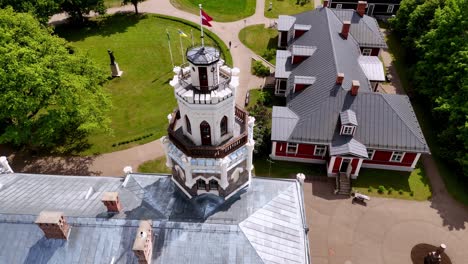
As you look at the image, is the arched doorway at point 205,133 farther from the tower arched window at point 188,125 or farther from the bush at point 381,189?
the bush at point 381,189

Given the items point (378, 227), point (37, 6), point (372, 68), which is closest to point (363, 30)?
point (372, 68)

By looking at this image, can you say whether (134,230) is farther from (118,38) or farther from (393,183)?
(118,38)

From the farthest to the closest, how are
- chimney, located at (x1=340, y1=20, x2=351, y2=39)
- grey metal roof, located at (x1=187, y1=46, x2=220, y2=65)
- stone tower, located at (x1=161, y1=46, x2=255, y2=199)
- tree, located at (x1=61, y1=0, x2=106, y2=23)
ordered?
tree, located at (x1=61, y1=0, x2=106, y2=23) < chimney, located at (x1=340, y1=20, x2=351, y2=39) < stone tower, located at (x1=161, y1=46, x2=255, y2=199) < grey metal roof, located at (x1=187, y1=46, x2=220, y2=65)

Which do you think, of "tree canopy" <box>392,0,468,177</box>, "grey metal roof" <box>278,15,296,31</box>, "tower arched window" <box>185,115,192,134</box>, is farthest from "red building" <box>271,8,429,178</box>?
"tower arched window" <box>185,115,192,134</box>

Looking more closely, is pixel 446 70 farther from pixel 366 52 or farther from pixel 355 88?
pixel 355 88

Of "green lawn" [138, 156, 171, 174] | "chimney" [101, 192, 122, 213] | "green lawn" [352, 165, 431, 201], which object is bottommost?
"green lawn" [352, 165, 431, 201]

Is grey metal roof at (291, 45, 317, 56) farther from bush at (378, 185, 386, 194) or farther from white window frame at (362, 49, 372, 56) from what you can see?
bush at (378, 185, 386, 194)
